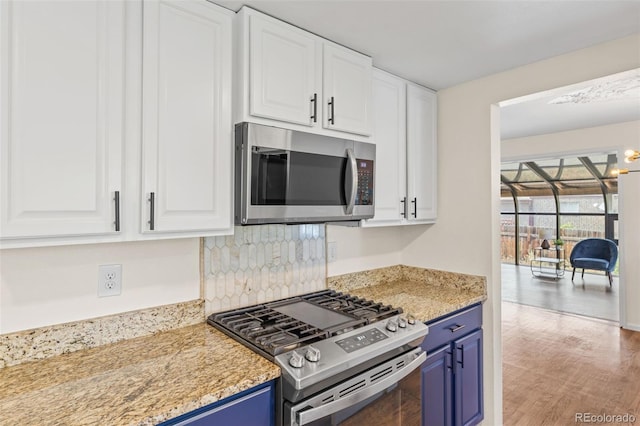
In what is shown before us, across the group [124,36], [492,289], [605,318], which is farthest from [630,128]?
[124,36]

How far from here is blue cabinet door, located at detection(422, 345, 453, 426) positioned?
1.92 metres

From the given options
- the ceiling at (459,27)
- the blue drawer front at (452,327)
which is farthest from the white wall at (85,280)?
the blue drawer front at (452,327)

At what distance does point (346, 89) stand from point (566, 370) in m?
3.20

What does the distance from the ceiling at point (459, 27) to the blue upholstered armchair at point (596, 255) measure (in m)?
5.75

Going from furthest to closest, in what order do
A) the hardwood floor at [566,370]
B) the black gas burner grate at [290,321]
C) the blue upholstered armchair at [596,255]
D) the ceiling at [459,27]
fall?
the blue upholstered armchair at [596,255], the hardwood floor at [566,370], the ceiling at [459,27], the black gas burner grate at [290,321]

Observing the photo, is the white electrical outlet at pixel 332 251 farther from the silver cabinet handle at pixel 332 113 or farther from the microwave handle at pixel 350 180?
the silver cabinet handle at pixel 332 113

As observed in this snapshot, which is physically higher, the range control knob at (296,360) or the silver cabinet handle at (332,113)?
the silver cabinet handle at (332,113)

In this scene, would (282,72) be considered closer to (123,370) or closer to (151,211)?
(151,211)

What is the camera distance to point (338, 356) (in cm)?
139

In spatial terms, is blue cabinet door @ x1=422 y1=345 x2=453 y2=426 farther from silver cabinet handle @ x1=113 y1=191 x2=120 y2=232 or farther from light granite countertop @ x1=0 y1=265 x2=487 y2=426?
silver cabinet handle @ x1=113 y1=191 x2=120 y2=232

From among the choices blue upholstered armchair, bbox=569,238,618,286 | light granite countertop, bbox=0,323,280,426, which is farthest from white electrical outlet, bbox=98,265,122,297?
blue upholstered armchair, bbox=569,238,618,286

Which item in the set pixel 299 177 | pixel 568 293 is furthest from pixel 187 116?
pixel 568 293

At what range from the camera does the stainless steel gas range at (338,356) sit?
1289 millimetres

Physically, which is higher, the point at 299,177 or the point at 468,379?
the point at 299,177
